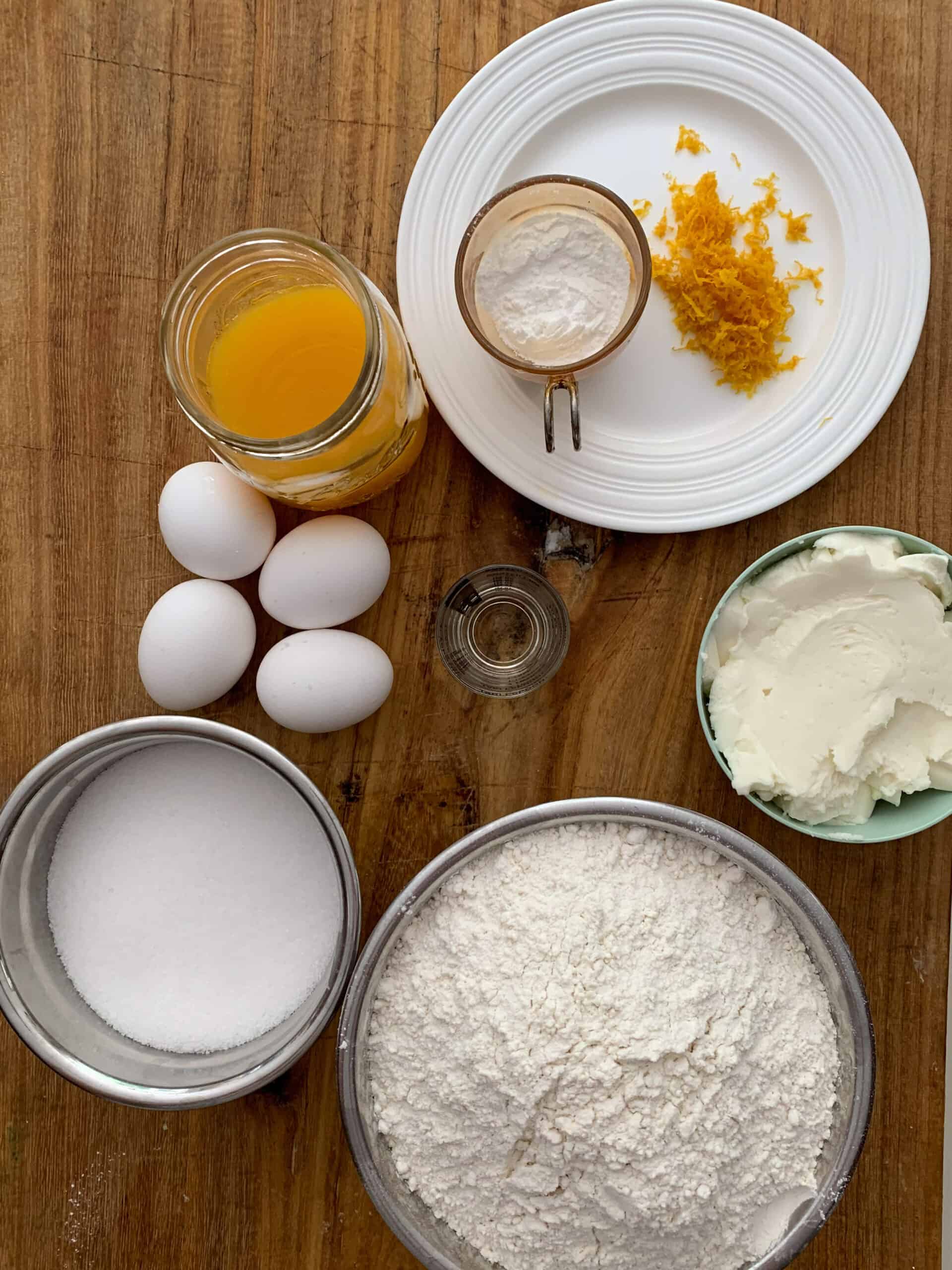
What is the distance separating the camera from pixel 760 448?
108cm

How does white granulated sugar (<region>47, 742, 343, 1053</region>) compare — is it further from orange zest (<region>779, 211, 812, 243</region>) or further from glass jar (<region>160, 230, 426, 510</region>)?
orange zest (<region>779, 211, 812, 243</region>)

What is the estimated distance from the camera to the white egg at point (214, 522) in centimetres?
102

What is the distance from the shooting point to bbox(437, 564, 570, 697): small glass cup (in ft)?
3.71

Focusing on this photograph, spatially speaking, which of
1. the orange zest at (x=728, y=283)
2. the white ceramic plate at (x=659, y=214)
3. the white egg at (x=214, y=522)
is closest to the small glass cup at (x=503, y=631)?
the white ceramic plate at (x=659, y=214)

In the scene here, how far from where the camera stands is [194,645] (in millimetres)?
1014

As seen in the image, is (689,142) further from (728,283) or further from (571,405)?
(571,405)

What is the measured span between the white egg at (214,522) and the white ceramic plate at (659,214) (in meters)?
0.26

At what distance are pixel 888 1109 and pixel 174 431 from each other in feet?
4.15

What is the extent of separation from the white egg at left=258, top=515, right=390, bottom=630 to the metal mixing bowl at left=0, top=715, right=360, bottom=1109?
0.16m

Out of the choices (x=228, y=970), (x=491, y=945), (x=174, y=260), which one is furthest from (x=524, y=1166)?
(x=174, y=260)

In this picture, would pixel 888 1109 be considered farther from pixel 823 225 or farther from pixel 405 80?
pixel 405 80

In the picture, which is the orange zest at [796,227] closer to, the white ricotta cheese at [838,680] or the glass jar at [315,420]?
the white ricotta cheese at [838,680]

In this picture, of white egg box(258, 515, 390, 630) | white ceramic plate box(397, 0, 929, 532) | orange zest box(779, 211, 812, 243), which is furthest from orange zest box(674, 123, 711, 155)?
white egg box(258, 515, 390, 630)

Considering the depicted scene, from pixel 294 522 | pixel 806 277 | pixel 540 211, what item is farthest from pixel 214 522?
pixel 806 277
